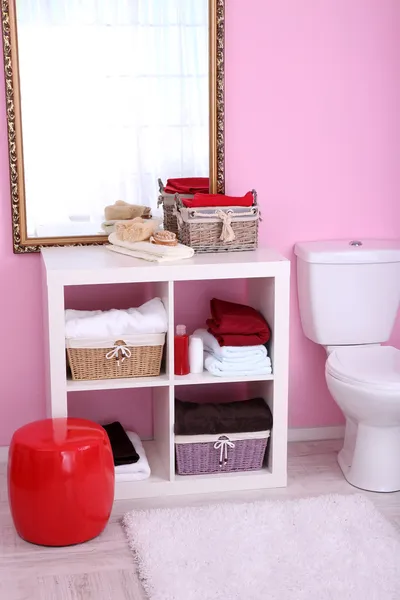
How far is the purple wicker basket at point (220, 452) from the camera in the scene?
2.93 meters

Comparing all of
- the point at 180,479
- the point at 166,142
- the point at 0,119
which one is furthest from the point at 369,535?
the point at 0,119

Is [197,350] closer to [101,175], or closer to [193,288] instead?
[193,288]

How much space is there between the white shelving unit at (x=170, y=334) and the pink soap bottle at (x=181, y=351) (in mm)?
34

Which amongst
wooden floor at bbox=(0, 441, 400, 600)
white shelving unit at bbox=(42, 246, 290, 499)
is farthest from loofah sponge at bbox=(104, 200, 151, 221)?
wooden floor at bbox=(0, 441, 400, 600)

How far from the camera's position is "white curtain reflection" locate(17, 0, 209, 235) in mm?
2896

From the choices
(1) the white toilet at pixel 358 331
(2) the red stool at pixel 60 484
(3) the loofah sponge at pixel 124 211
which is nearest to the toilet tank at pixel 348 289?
(1) the white toilet at pixel 358 331

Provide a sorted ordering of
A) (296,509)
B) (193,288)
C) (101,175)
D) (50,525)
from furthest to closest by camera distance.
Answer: (193,288) → (101,175) → (296,509) → (50,525)

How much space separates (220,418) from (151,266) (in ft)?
1.86

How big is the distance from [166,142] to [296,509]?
4.20ft

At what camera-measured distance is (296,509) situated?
2.79 m

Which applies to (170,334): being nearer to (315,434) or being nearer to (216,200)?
(216,200)

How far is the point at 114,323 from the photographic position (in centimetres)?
279

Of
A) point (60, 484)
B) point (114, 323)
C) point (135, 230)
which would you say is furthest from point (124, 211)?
point (60, 484)

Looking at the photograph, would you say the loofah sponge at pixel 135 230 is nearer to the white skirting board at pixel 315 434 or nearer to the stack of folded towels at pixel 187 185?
the stack of folded towels at pixel 187 185
